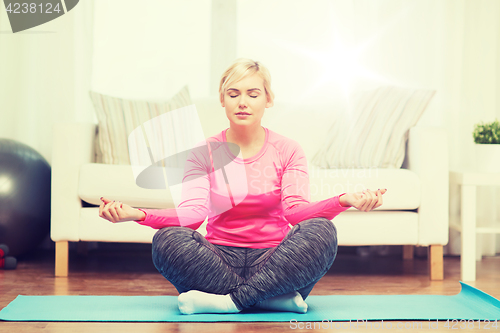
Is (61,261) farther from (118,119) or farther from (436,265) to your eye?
(436,265)

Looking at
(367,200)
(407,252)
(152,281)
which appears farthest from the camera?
(407,252)

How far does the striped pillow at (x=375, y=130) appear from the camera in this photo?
2.21 meters

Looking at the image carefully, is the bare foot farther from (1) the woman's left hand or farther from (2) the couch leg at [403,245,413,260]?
(2) the couch leg at [403,245,413,260]

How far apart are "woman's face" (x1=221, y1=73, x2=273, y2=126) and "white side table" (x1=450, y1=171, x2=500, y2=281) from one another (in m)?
1.11

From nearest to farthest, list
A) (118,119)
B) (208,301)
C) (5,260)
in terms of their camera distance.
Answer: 1. (208,301)
2. (5,260)
3. (118,119)

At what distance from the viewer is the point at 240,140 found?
1.44m

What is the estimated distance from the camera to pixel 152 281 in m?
1.92

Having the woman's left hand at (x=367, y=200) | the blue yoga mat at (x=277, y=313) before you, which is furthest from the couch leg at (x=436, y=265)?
the woman's left hand at (x=367, y=200)

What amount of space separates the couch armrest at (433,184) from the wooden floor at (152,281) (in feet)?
0.68

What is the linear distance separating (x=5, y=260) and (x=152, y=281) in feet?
2.36

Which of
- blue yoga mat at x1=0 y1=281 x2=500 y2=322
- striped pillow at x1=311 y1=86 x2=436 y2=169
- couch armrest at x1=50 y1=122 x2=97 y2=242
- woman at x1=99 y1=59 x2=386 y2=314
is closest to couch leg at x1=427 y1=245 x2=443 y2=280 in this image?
blue yoga mat at x1=0 y1=281 x2=500 y2=322

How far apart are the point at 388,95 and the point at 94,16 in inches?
70.0

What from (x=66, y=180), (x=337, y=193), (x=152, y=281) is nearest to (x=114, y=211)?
(x=152, y=281)

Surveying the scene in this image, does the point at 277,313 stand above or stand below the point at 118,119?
below
